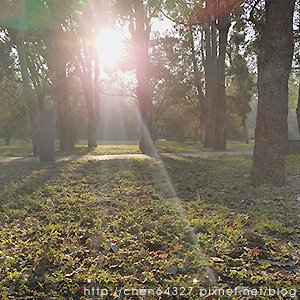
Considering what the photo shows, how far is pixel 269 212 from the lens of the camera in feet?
18.6

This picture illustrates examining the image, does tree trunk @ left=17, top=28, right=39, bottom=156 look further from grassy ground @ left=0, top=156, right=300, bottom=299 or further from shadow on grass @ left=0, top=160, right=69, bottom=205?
grassy ground @ left=0, top=156, right=300, bottom=299

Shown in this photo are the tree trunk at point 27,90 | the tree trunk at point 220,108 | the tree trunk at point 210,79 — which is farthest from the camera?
the tree trunk at point 210,79

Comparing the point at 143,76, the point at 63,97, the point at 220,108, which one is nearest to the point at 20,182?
the point at 143,76

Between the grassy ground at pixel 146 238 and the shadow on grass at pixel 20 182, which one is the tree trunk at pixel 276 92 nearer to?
the grassy ground at pixel 146 238

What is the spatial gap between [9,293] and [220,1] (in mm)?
11333

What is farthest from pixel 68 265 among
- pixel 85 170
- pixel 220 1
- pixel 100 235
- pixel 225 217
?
pixel 220 1

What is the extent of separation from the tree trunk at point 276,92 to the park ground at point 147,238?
646 mm

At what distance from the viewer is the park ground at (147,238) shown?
3199mm

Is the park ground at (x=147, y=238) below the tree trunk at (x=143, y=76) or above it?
below

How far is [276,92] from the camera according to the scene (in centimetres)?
814

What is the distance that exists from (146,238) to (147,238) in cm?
1

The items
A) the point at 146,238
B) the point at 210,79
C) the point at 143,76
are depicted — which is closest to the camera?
the point at 146,238

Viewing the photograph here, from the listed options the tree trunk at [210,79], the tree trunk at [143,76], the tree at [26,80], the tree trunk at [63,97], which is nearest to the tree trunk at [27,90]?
the tree at [26,80]

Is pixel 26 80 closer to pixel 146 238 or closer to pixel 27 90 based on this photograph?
pixel 27 90
